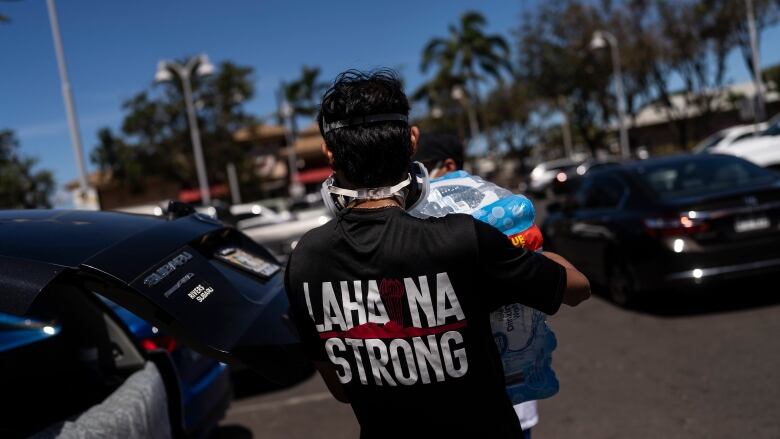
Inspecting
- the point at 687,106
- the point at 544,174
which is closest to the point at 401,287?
the point at 544,174

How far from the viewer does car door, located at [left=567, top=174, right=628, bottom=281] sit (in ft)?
23.8

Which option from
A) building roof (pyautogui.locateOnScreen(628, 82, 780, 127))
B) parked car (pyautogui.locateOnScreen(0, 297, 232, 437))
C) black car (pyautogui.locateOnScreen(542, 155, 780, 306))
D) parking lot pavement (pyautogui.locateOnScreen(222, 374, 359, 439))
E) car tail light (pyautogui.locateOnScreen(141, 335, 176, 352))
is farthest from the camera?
building roof (pyautogui.locateOnScreen(628, 82, 780, 127))

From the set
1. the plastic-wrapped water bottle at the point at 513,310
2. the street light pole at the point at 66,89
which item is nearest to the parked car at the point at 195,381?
the plastic-wrapped water bottle at the point at 513,310

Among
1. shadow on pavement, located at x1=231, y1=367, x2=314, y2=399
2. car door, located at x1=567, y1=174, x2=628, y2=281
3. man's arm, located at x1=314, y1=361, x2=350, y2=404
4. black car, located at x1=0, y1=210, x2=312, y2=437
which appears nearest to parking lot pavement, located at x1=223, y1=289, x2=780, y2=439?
shadow on pavement, located at x1=231, y1=367, x2=314, y2=399

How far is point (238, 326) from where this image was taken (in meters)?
2.09

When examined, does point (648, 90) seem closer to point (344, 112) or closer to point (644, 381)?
point (644, 381)

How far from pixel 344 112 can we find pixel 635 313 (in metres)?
5.99

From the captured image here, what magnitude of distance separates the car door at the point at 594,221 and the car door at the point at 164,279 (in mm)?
5390

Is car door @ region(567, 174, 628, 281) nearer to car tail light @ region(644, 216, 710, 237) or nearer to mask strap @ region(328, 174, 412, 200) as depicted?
car tail light @ region(644, 216, 710, 237)

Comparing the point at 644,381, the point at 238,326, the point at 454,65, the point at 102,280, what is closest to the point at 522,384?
the point at 238,326

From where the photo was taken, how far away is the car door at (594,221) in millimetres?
7262

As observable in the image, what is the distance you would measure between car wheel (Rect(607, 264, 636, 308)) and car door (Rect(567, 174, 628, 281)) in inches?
6.4

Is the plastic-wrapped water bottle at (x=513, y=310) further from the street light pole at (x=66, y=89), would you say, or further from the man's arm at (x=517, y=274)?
the street light pole at (x=66, y=89)

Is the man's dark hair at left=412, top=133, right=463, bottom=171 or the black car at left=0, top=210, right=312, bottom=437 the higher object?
the man's dark hair at left=412, top=133, right=463, bottom=171
